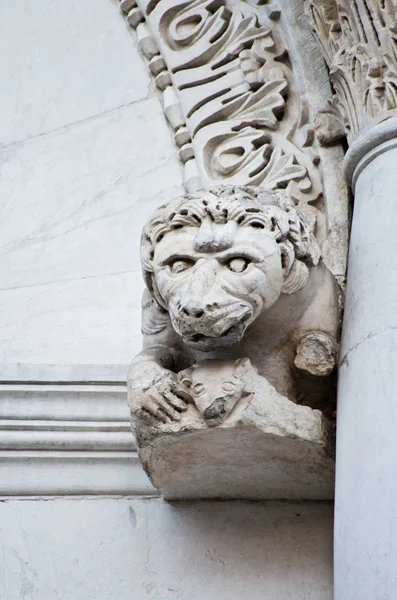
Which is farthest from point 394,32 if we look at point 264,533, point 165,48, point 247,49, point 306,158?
point 264,533

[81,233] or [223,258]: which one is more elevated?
[223,258]

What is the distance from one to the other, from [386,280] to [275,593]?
561 mm

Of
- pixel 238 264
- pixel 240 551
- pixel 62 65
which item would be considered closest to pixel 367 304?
pixel 238 264

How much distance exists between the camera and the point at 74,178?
2682 mm

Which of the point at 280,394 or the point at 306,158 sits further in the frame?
the point at 306,158

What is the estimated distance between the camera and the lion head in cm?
178

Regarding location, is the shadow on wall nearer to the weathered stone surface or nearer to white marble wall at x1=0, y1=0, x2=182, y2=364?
the weathered stone surface

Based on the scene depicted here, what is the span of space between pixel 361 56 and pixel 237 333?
27.7 inches

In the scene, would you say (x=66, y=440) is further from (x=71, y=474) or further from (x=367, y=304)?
(x=367, y=304)

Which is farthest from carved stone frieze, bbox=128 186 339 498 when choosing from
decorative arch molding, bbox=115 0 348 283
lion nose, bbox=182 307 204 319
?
decorative arch molding, bbox=115 0 348 283

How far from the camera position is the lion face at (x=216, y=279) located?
5.81 feet

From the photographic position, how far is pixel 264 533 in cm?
204

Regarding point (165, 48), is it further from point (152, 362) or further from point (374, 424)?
point (374, 424)

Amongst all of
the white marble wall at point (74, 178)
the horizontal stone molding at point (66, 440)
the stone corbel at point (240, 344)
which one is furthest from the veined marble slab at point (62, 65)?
the horizontal stone molding at point (66, 440)
